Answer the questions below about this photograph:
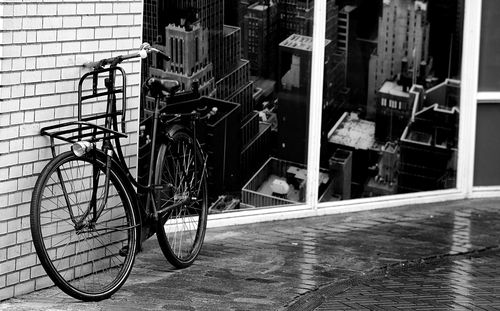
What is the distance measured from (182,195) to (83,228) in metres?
1.11

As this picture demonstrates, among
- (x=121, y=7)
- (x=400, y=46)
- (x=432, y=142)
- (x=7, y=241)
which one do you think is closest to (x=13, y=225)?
(x=7, y=241)

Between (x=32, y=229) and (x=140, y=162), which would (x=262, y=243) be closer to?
(x=140, y=162)

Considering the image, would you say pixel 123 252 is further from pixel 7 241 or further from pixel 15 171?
pixel 15 171

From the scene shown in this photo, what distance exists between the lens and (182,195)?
7.25 meters

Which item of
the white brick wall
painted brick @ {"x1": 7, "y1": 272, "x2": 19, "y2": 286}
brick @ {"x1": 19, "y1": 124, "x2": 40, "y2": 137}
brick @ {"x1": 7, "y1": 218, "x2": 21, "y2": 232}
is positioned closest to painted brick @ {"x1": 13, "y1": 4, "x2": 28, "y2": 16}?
the white brick wall

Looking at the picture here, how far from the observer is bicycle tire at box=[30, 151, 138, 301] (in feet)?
20.3

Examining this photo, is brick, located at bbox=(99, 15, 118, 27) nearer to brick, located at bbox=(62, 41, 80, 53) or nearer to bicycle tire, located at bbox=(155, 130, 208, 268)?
brick, located at bbox=(62, 41, 80, 53)

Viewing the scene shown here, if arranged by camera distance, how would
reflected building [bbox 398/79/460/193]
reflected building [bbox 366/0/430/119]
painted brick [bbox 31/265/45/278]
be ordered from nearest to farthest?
painted brick [bbox 31/265/45/278], reflected building [bbox 366/0/430/119], reflected building [bbox 398/79/460/193]

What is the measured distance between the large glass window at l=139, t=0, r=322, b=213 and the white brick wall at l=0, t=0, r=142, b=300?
4.05ft

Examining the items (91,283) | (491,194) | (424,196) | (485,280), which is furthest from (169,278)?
(491,194)

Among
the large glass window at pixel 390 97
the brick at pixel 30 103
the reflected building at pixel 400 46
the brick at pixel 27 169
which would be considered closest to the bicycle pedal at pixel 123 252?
the brick at pixel 27 169

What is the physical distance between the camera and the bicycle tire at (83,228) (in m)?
6.18

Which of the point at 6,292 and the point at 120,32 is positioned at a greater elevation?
the point at 120,32

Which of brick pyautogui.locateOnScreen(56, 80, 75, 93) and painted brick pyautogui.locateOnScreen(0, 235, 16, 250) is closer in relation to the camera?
painted brick pyautogui.locateOnScreen(0, 235, 16, 250)
